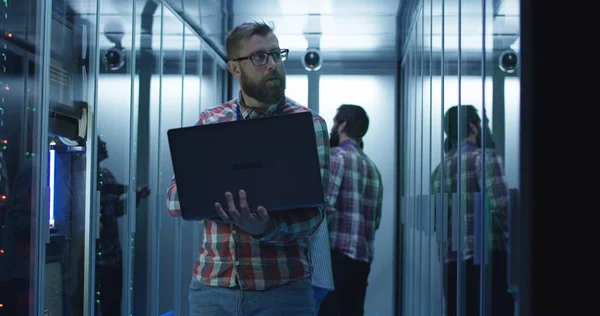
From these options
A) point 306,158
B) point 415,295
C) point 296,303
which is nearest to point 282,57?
point 306,158

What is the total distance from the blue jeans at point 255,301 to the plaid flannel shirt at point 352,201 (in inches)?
109

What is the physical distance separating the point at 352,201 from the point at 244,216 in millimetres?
3043

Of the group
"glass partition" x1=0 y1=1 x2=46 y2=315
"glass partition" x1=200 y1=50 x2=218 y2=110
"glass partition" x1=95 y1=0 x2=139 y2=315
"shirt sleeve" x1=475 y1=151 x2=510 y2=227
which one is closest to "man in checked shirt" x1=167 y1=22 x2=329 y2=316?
"shirt sleeve" x1=475 y1=151 x2=510 y2=227

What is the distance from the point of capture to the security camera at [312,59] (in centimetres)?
759

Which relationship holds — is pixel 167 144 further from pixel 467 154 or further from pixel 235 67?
pixel 235 67

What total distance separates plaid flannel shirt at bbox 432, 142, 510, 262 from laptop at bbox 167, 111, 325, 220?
761mm

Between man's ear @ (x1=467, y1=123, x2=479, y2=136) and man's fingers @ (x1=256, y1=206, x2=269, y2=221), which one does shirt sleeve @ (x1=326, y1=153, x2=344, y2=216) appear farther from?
man's fingers @ (x1=256, y1=206, x2=269, y2=221)

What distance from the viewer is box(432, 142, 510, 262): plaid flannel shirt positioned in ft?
7.49

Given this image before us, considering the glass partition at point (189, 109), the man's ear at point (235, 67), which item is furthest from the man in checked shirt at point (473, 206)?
the glass partition at point (189, 109)

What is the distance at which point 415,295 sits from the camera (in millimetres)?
5512

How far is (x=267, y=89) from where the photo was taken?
1.93m

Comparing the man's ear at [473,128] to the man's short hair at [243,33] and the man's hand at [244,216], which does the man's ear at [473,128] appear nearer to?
the man's short hair at [243,33]

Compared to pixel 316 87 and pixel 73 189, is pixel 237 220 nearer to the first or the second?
pixel 73 189

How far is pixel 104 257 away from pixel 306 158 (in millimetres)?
2770
